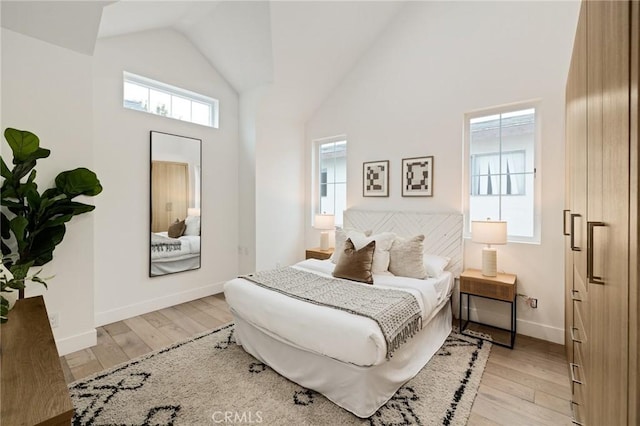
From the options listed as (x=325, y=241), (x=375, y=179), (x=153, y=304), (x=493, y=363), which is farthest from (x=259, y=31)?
(x=493, y=363)

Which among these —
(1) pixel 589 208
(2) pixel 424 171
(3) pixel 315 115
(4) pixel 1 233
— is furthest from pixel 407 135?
(4) pixel 1 233

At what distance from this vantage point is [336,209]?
4543 millimetres

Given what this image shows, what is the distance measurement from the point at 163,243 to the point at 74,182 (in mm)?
1419

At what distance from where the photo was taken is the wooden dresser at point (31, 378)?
2.44 feet

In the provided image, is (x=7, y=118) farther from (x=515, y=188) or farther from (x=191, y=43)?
(x=515, y=188)

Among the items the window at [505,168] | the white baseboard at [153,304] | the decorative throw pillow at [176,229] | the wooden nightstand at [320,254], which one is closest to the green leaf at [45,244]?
the white baseboard at [153,304]

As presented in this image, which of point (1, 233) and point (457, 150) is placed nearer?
point (1, 233)

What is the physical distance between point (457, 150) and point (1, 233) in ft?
13.9

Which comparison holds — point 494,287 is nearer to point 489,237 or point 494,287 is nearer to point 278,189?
point 489,237

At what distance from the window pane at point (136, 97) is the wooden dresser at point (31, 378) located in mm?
2822

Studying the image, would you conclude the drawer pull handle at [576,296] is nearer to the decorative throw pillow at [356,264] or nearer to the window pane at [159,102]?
the decorative throw pillow at [356,264]

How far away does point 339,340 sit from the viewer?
1771mm

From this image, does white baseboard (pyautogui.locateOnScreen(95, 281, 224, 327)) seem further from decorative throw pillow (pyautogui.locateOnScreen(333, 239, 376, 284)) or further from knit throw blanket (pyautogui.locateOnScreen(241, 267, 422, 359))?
decorative throw pillow (pyautogui.locateOnScreen(333, 239, 376, 284))

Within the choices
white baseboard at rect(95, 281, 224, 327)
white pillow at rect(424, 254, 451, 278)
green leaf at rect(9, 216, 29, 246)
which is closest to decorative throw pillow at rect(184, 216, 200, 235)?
white baseboard at rect(95, 281, 224, 327)
